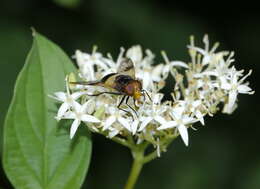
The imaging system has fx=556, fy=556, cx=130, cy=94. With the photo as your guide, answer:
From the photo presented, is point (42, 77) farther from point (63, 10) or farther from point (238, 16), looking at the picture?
point (238, 16)

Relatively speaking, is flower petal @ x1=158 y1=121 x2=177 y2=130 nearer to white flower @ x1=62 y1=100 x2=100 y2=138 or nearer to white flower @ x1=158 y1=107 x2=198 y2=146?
white flower @ x1=158 y1=107 x2=198 y2=146

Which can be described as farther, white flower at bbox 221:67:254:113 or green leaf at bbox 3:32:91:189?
white flower at bbox 221:67:254:113

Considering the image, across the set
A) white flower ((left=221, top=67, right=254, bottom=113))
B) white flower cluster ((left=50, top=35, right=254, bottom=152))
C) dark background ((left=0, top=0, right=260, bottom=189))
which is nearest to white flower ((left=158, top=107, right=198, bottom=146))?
white flower cluster ((left=50, top=35, right=254, bottom=152))

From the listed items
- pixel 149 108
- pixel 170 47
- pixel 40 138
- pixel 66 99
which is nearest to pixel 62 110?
pixel 66 99

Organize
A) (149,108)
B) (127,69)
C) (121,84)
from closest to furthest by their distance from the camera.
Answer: (121,84), (149,108), (127,69)

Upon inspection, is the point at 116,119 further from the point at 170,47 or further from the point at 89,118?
the point at 170,47

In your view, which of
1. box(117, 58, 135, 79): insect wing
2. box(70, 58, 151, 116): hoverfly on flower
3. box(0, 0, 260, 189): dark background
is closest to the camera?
box(70, 58, 151, 116): hoverfly on flower

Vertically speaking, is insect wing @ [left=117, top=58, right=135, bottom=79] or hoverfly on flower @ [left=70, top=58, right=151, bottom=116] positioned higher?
insect wing @ [left=117, top=58, right=135, bottom=79]
